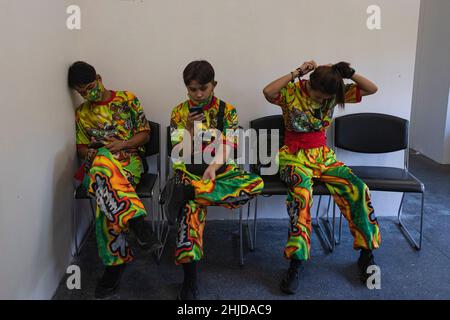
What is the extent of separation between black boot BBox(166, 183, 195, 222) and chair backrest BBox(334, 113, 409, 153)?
1177mm

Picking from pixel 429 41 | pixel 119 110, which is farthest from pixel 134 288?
pixel 429 41

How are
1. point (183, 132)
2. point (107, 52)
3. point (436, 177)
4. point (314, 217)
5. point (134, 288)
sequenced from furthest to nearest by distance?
point (436, 177) < point (314, 217) < point (107, 52) < point (183, 132) < point (134, 288)

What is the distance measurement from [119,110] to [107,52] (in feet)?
1.55

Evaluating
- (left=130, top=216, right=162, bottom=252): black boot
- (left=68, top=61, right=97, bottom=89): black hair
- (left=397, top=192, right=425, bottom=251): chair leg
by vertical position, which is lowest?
(left=397, top=192, right=425, bottom=251): chair leg

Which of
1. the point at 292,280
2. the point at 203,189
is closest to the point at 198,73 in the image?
the point at 203,189

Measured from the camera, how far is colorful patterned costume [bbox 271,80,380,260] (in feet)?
7.40

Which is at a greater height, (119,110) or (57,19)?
(57,19)

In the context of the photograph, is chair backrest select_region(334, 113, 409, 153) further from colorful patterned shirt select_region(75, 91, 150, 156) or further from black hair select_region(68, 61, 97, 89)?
black hair select_region(68, 61, 97, 89)

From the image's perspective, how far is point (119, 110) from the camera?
101 inches

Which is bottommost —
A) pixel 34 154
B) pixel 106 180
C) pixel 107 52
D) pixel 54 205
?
pixel 54 205

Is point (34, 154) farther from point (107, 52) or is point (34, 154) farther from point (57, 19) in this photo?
point (107, 52)

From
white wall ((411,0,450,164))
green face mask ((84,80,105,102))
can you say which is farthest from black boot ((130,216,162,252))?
white wall ((411,0,450,164))

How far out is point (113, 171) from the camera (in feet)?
7.00

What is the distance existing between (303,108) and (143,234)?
114cm
